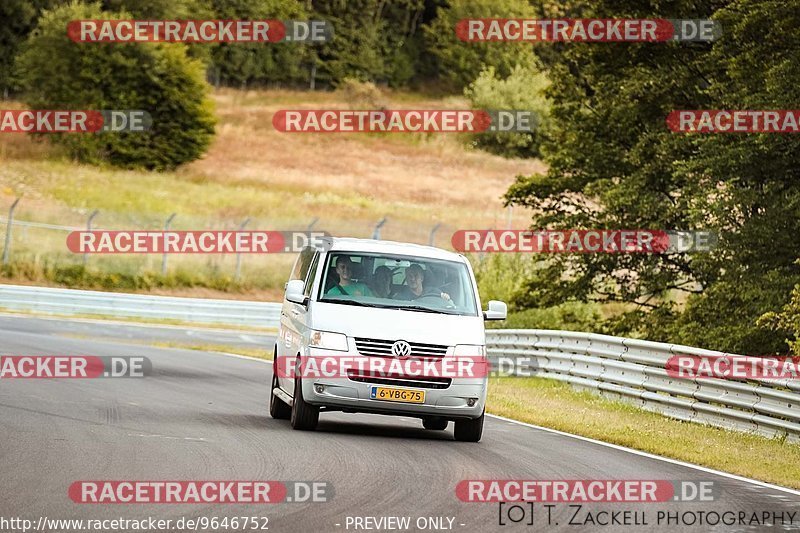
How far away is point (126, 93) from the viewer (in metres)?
69.2

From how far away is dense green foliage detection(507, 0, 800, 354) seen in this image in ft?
79.5

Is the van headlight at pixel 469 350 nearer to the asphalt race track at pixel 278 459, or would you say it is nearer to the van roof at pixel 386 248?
the asphalt race track at pixel 278 459

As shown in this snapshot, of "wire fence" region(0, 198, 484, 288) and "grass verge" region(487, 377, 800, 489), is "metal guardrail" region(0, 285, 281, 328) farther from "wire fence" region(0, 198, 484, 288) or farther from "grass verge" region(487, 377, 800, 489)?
"grass verge" region(487, 377, 800, 489)

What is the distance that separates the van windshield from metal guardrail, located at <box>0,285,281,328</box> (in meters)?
23.2

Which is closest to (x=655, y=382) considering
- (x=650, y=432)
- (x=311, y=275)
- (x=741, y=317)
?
(x=650, y=432)

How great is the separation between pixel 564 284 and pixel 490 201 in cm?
4059

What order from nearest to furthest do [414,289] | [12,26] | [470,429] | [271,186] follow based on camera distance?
1. [470,429]
2. [414,289]
3. [271,186]
4. [12,26]

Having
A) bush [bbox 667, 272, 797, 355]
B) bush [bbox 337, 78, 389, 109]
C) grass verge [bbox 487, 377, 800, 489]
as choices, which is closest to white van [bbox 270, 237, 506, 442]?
grass verge [bbox 487, 377, 800, 489]

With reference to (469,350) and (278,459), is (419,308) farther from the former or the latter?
(278,459)

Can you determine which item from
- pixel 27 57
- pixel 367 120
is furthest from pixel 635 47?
pixel 367 120

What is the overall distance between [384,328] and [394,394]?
67 cm

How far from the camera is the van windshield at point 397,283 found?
546 inches

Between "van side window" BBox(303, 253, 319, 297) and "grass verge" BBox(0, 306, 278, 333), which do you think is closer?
"van side window" BBox(303, 253, 319, 297)

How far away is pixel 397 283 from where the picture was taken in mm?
14117
